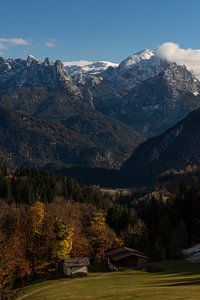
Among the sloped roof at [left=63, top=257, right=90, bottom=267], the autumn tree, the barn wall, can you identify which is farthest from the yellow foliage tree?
the barn wall

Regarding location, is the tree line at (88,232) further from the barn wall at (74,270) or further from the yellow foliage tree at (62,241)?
the barn wall at (74,270)

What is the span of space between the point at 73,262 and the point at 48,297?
113 feet

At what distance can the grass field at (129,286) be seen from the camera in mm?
66000

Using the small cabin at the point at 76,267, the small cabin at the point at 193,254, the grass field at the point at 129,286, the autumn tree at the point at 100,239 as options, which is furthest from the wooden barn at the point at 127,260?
the autumn tree at the point at 100,239

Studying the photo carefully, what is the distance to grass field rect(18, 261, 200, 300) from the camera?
66000mm

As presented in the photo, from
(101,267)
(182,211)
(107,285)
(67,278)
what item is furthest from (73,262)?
(182,211)

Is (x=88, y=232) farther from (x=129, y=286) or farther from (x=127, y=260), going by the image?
(x=129, y=286)

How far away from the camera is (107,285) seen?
8375cm

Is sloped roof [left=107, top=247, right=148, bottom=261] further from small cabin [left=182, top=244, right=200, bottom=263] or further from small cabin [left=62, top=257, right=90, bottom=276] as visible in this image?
small cabin [left=62, top=257, right=90, bottom=276]

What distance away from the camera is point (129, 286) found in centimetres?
8031

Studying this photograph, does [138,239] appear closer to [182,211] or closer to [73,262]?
[182,211]

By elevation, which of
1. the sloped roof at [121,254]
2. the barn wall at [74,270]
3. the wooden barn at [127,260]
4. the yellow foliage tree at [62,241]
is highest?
the yellow foliage tree at [62,241]

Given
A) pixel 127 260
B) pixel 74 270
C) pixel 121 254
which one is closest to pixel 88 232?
pixel 121 254

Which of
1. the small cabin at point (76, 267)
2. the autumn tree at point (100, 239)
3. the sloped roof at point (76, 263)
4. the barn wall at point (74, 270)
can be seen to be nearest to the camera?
the small cabin at point (76, 267)
